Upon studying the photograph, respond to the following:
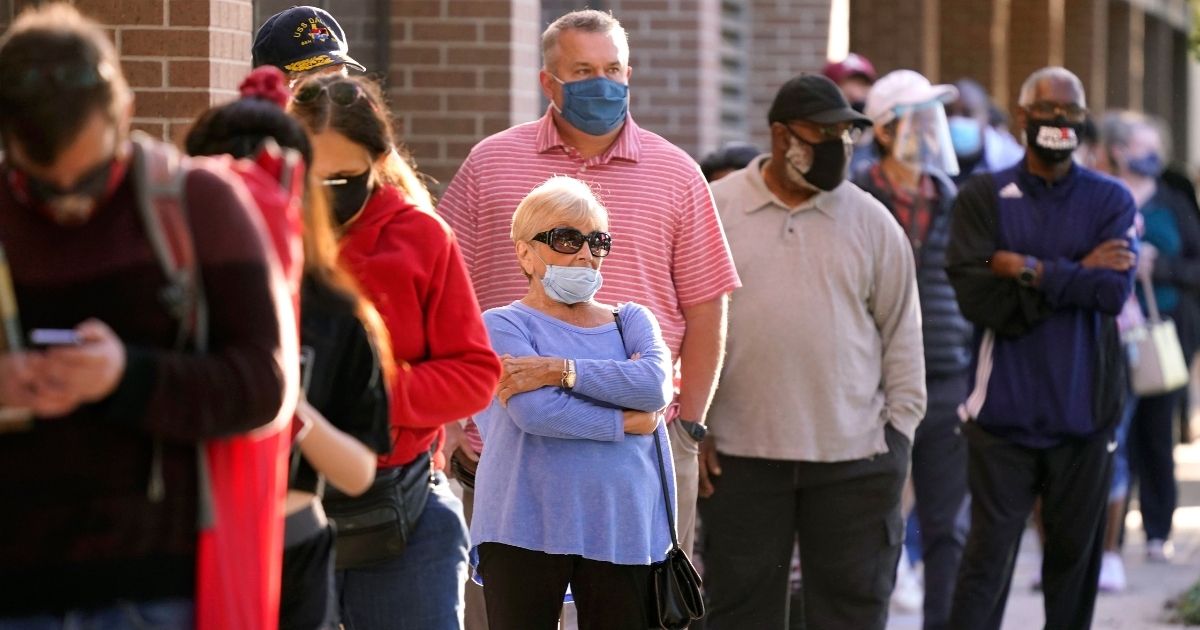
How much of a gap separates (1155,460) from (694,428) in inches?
228

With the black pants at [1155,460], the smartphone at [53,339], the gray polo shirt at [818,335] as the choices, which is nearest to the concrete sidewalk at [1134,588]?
the black pants at [1155,460]

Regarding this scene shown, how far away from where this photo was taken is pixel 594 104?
616cm

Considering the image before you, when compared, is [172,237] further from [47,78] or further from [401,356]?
[401,356]

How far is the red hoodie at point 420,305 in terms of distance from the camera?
179 inches

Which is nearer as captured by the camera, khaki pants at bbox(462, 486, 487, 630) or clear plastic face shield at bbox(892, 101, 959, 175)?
khaki pants at bbox(462, 486, 487, 630)

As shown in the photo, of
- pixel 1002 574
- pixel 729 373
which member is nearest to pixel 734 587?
pixel 729 373

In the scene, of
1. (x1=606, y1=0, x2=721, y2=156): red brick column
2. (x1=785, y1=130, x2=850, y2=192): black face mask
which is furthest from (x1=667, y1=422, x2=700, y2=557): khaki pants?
(x1=606, y1=0, x2=721, y2=156): red brick column

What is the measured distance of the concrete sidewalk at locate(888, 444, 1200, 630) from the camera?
9.23 m

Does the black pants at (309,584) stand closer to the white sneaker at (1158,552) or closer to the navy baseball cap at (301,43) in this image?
the navy baseball cap at (301,43)

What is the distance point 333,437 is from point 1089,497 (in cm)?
454

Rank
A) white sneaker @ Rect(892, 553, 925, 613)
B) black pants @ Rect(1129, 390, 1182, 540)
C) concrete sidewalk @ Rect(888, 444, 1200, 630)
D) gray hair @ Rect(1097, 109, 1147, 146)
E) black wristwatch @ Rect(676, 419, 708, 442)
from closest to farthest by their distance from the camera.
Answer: black wristwatch @ Rect(676, 419, 708, 442) < concrete sidewalk @ Rect(888, 444, 1200, 630) < white sneaker @ Rect(892, 553, 925, 613) < black pants @ Rect(1129, 390, 1182, 540) < gray hair @ Rect(1097, 109, 1147, 146)

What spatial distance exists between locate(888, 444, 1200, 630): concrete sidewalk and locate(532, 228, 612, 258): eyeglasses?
418 cm

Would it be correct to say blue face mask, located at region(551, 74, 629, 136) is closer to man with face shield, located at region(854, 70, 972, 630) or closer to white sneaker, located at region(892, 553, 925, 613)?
man with face shield, located at region(854, 70, 972, 630)

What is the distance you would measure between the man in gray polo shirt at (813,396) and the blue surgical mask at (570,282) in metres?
1.49
